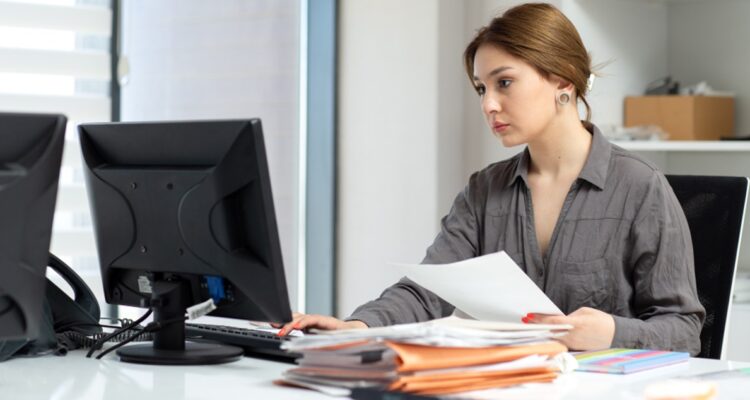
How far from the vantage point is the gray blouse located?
2.17m

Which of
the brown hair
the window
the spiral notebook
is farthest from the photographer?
the window

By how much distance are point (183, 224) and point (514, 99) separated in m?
0.81

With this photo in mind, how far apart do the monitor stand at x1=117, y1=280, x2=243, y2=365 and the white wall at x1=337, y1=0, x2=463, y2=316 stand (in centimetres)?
217

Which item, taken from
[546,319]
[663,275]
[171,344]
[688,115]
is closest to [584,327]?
[546,319]

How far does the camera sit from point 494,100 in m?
2.34

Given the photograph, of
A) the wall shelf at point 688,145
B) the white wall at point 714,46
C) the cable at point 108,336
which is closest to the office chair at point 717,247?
the wall shelf at point 688,145

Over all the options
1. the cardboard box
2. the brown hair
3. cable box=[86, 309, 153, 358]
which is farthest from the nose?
the cardboard box

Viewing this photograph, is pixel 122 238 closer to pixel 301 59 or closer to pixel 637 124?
pixel 637 124

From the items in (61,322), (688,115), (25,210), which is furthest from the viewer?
(688,115)

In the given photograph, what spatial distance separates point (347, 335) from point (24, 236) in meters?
0.47

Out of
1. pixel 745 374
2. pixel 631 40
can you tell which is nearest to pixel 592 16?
pixel 631 40

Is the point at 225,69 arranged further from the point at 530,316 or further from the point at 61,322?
the point at 530,316

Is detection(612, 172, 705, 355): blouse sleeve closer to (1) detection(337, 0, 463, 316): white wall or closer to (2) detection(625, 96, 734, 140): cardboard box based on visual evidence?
(2) detection(625, 96, 734, 140): cardboard box

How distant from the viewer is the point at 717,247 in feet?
7.48
